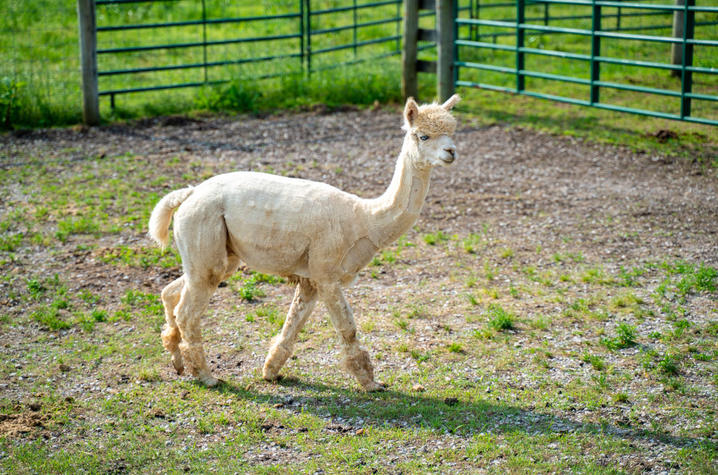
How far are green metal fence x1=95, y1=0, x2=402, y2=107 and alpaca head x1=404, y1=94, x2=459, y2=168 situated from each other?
8.55m

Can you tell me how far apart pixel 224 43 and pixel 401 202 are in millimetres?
9121

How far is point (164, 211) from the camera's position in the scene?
19.2ft

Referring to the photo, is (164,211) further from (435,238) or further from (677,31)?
(677,31)

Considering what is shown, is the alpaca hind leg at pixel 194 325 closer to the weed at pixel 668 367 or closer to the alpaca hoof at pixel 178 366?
A: the alpaca hoof at pixel 178 366

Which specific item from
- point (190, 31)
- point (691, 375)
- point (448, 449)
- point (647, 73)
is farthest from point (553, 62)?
point (448, 449)

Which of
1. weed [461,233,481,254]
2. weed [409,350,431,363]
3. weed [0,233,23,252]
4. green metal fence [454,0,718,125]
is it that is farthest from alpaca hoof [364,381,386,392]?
green metal fence [454,0,718,125]

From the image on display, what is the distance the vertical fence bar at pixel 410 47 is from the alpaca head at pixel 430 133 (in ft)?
27.3

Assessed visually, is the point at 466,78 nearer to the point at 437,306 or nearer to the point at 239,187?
the point at 437,306

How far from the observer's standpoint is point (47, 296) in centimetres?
723

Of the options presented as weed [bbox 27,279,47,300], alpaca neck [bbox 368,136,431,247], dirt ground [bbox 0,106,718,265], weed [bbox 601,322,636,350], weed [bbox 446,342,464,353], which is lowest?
weed [bbox 446,342,464,353]

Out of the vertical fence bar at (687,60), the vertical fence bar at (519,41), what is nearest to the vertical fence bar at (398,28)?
the vertical fence bar at (519,41)

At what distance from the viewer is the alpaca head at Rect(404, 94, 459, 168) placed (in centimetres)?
526

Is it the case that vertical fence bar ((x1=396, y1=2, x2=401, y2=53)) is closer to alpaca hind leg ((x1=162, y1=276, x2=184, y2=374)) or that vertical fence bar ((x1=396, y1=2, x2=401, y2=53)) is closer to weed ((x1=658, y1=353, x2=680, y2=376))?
alpaca hind leg ((x1=162, y1=276, x2=184, y2=374))

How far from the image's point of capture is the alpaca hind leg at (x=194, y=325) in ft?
18.5
